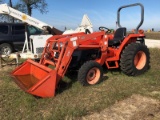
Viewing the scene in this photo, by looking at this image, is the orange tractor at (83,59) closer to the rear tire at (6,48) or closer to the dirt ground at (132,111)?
the dirt ground at (132,111)

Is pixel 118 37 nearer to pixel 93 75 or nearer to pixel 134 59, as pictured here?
pixel 134 59

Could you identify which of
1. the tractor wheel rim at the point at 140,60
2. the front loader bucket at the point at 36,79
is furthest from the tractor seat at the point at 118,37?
the front loader bucket at the point at 36,79

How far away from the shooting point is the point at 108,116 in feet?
15.2

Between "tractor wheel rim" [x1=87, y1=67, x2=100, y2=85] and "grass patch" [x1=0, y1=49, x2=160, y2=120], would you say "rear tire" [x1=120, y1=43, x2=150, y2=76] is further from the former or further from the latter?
"tractor wheel rim" [x1=87, y1=67, x2=100, y2=85]

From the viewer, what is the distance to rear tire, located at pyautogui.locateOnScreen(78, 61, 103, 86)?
6.13 m

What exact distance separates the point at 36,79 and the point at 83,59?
1.42 metres

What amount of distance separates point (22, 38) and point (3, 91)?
23.3 feet

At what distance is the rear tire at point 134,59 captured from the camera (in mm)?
7070

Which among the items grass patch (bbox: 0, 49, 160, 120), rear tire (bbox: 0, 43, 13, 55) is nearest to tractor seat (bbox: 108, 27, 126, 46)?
grass patch (bbox: 0, 49, 160, 120)

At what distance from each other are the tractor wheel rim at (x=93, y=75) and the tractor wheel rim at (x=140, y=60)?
5.63ft

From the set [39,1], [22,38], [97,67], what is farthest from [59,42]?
[39,1]

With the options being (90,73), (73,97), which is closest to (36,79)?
(73,97)

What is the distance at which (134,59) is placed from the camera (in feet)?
23.8

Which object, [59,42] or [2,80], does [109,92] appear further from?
[2,80]
